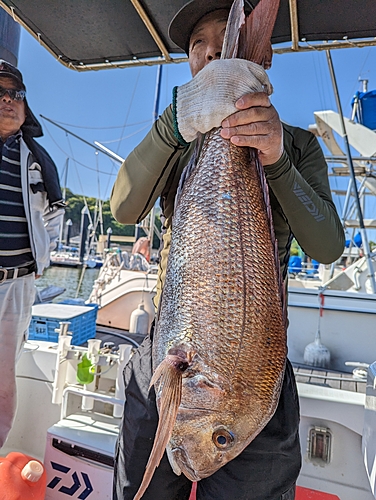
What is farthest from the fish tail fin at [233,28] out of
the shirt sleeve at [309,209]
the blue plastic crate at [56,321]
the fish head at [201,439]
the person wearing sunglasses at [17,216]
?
the blue plastic crate at [56,321]

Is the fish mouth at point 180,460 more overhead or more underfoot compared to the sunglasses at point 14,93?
more underfoot

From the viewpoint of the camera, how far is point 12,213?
9.91 ft

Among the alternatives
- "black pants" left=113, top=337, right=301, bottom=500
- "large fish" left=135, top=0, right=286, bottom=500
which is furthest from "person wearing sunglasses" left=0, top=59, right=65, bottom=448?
"large fish" left=135, top=0, right=286, bottom=500

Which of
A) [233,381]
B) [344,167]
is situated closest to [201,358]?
[233,381]

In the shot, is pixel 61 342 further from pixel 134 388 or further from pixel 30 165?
pixel 134 388

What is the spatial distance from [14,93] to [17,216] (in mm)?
1043

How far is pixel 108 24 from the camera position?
7.50 ft

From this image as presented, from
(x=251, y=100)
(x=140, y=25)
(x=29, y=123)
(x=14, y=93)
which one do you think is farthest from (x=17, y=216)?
(x=251, y=100)

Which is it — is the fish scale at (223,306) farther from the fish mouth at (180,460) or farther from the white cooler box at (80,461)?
the white cooler box at (80,461)

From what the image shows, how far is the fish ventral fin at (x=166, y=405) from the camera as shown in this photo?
0.85 meters

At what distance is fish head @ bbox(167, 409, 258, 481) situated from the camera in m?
1.01

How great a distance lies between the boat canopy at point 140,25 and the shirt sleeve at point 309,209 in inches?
45.4

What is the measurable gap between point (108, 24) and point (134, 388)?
2164 mm

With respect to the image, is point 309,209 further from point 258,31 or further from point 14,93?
point 14,93
